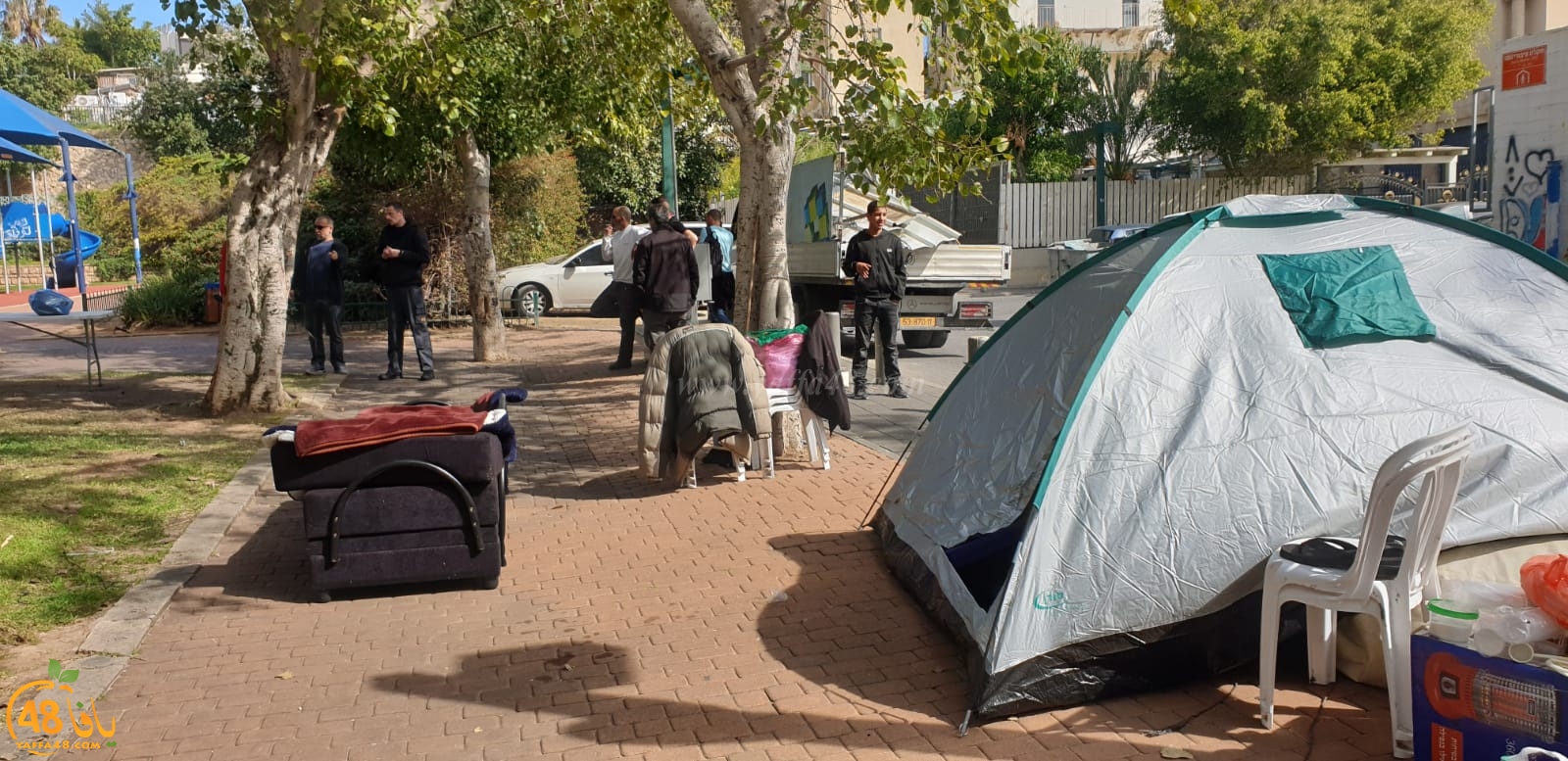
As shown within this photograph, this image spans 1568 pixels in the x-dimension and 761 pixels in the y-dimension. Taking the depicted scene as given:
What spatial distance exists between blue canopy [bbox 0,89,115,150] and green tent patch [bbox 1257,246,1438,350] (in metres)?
11.0

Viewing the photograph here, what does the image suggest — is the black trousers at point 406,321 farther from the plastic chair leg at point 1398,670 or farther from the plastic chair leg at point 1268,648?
the plastic chair leg at point 1398,670

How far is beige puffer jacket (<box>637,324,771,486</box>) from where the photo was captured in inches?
303

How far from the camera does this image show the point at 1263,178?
99.9ft

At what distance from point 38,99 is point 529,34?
3972cm

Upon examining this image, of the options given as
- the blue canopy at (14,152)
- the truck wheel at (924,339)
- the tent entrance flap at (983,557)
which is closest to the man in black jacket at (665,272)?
the truck wheel at (924,339)

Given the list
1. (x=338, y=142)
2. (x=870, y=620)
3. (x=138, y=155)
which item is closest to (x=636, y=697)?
(x=870, y=620)

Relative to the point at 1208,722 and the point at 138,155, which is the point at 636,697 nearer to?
the point at 1208,722

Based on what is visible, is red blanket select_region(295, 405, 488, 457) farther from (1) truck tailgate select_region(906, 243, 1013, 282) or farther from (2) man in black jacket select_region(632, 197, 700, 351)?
(1) truck tailgate select_region(906, 243, 1013, 282)

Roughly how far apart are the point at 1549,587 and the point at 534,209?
2060 cm

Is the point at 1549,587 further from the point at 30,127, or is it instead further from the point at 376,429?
the point at 30,127

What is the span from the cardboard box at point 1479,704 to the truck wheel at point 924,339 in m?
12.0

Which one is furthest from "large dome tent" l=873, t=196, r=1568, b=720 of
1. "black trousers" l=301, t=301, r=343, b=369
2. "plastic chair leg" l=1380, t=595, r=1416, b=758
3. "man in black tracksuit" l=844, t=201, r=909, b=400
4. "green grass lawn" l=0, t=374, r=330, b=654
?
"black trousers" l=301, t=301, r=343, b=369

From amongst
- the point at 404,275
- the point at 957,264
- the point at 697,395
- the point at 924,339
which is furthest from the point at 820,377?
the point at 924,339

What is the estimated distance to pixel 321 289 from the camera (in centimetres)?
1377
